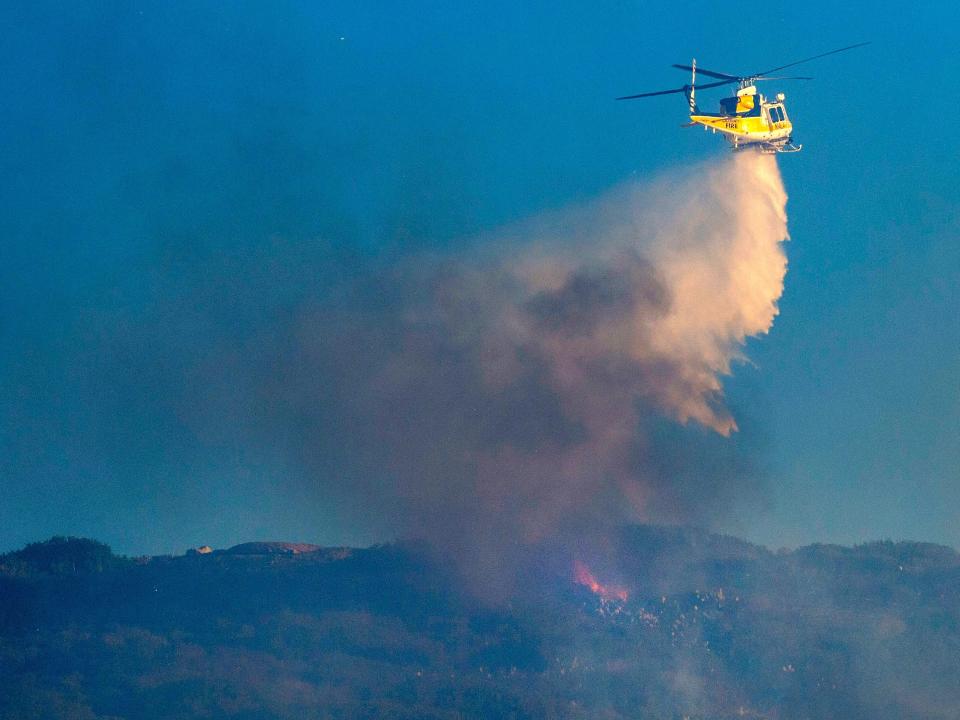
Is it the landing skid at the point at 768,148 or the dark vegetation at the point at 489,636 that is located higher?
the landing skid at the point at 768,148

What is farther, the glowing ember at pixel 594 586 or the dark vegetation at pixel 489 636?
the glowing ember at pixel 594 586

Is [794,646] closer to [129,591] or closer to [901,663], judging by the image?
[901,663]

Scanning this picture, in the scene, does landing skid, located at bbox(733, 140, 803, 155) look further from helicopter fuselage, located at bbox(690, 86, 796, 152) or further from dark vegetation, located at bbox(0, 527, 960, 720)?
dark vegetation, located at bbox(0, 527, 960, 720)

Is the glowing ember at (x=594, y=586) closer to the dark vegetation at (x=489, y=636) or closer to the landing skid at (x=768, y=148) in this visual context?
the dark vegetation at (x=489, y=636)

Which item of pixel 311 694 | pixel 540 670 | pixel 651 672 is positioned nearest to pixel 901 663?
pixel 651 672

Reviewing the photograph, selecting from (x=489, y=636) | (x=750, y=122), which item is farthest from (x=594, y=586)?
(x=750, y=122)

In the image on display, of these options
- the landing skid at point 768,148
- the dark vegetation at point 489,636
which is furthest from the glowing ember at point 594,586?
the landing skid at point 768,148

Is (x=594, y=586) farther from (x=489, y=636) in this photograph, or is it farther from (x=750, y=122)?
(x=750, y=122)
